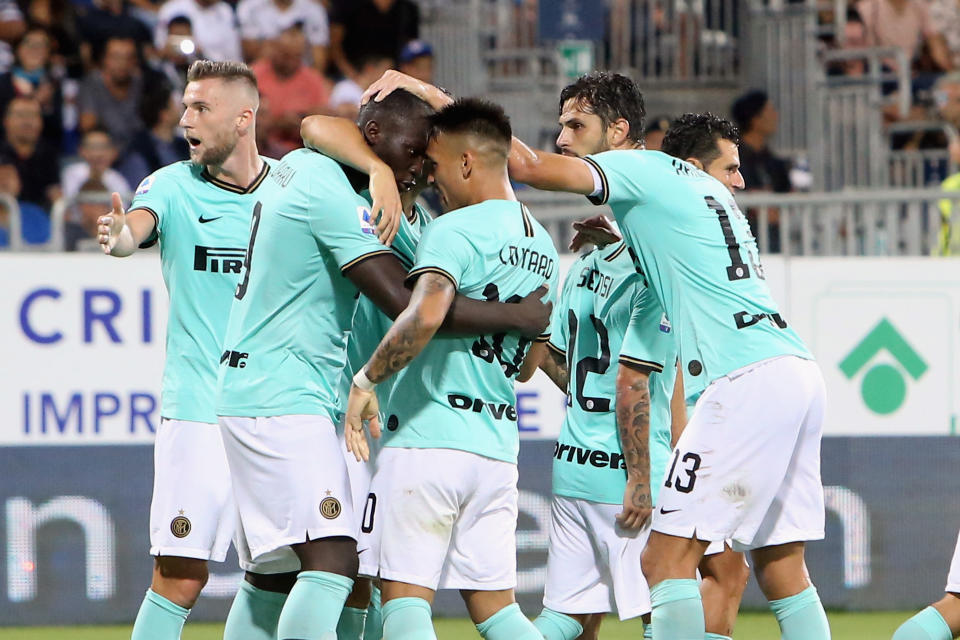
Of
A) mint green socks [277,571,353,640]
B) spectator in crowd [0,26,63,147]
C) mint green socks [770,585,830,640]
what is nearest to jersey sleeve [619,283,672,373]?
mint green socks [770,585,830,640]

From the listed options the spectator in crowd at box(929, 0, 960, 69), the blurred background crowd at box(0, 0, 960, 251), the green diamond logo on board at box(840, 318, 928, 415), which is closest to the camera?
the green diamond logo on board at box(840, 318, 928, 415)

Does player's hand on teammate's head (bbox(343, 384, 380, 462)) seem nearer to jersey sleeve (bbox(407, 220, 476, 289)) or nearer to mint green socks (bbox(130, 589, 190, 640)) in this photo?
jersey sleeve (bbox(407, 220, 476, 289))

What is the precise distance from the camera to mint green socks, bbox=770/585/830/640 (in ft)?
17.5

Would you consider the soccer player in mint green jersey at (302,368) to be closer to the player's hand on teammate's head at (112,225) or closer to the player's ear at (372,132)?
the player's ear at (372,132)

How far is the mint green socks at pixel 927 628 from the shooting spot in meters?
5.41

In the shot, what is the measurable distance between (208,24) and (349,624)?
8.84 metres

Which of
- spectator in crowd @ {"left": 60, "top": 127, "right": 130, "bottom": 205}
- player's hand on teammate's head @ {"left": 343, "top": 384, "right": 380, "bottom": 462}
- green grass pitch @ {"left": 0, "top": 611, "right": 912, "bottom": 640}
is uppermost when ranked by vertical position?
spectator in crowd @ {"left": 60, "top": 127, "right": 130, "bottom": 205}

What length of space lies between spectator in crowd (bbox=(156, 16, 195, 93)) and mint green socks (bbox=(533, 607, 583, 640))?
26.0ft

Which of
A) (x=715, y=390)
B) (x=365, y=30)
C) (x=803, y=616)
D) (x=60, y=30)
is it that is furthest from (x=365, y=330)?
(x=365, y=30)

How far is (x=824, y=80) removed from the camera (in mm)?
14539

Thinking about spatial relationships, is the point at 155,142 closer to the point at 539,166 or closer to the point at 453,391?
the point at 539,166

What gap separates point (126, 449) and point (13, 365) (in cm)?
79

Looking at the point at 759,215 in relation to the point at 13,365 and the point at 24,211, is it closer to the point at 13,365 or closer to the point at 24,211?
the point at 13,365

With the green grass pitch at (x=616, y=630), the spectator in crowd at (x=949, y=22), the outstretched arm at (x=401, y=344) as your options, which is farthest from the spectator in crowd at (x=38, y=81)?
the spectator in crowd at (x=949, y=22)
